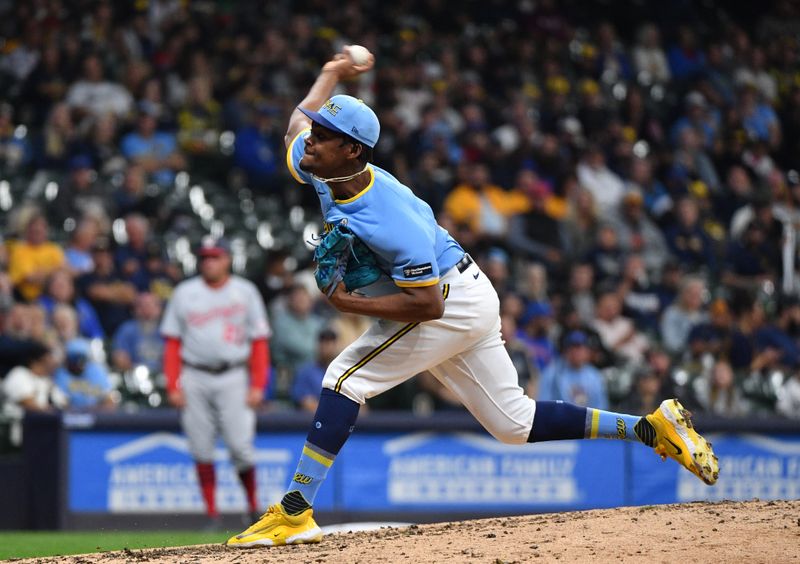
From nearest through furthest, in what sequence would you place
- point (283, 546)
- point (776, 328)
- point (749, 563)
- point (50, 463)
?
point (749, 563)
point (283, 546)
point (50, 463)
point (776, 328)

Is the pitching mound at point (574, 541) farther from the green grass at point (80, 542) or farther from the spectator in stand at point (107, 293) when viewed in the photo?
the spectator in stand at point (107, 293)

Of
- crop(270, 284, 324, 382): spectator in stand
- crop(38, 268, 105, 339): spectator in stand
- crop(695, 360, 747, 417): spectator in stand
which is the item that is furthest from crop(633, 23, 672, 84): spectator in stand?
crop(38, 268, 105, 339): spectator in stand

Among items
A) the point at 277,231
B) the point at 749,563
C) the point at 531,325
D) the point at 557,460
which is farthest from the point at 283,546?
the point at 277,231

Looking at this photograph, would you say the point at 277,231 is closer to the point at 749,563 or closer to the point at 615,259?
the point at 615,259

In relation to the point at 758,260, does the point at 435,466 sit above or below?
below

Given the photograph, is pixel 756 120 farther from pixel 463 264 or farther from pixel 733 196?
pixel 463 264

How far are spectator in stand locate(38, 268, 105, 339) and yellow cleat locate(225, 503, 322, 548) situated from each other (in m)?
5.46

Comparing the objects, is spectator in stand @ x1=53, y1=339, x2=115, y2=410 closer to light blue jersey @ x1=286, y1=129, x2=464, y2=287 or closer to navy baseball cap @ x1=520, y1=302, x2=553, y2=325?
navy baseball cap @ x1=520, y1=302, x2=553, y2=325

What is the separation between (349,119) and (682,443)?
2125mm

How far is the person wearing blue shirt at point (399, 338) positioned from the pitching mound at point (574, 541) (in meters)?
0.26

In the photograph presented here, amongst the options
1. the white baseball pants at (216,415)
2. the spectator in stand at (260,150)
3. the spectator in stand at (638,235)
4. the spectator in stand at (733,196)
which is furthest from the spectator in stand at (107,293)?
the spectator in stand at (733,196)

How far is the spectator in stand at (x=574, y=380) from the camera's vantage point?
1108 cm

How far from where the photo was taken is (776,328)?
42.4ft

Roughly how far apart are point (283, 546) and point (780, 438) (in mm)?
6485
